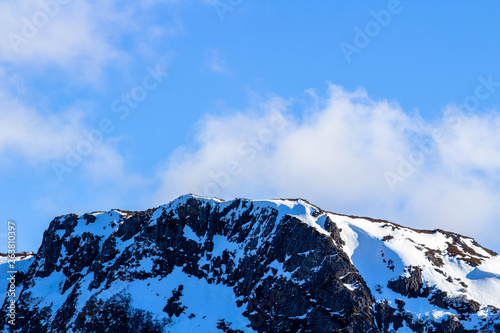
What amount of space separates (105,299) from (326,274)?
216 ft

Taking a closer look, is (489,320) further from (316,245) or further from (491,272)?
(316,245)

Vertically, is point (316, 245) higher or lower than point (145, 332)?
higher

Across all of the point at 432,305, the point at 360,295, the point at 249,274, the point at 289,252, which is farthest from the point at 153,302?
the point at 432,305

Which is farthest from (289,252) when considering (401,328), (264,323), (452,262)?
(452,262)

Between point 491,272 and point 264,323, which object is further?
point 491,272

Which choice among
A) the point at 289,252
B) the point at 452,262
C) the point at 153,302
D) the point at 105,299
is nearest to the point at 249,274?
the point at 289,252

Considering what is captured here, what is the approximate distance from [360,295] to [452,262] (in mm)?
37010

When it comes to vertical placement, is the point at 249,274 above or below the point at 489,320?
above

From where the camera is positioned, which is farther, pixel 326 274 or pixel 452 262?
pixel 452 262

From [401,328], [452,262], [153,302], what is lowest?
[401,328]

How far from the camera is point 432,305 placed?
181m

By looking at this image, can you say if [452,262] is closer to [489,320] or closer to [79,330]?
[489,320]

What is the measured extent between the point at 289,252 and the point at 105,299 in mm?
56164

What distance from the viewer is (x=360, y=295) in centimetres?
17838
